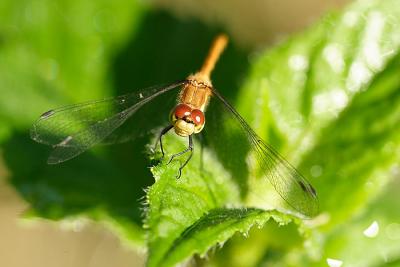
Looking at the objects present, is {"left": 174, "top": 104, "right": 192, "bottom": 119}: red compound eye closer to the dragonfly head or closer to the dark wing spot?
the dragonfly head

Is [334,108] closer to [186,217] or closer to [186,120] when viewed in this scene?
[186,120]

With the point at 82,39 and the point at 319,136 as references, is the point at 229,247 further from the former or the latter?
the point at 82,39

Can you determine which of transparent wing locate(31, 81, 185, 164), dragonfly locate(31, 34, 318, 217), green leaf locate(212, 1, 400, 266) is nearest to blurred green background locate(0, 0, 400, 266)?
green leaf locate(212, 1, 400, 266)

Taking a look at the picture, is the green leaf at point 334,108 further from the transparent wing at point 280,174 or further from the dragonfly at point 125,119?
the dragonfly at point 125,119

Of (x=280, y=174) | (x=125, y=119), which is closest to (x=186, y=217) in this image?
(x=280, y=174)

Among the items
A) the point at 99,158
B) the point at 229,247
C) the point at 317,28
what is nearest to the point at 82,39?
the point at 99,158
